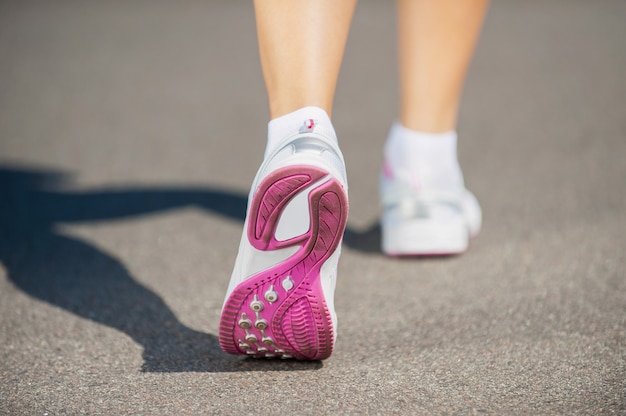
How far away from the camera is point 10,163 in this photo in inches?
98.0

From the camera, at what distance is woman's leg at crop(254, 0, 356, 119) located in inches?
47.0

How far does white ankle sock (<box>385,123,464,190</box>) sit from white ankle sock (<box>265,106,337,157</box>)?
0.62 metres

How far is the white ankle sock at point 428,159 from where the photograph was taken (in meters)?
1.77

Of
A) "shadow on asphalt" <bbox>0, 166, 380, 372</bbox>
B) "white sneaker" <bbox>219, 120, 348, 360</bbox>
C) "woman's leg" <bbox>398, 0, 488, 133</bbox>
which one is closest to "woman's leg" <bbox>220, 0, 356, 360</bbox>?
"white sneaker" <bbox>219, 120, 348, 360</bbox>

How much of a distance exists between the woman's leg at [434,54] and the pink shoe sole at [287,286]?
0.71 meters

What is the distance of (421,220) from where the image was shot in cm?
175

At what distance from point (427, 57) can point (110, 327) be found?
0.88m

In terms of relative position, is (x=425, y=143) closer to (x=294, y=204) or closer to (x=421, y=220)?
(x=421, y=220)

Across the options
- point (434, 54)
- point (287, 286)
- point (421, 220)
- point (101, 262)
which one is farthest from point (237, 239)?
point (287, 286)

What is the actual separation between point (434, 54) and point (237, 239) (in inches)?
24.9

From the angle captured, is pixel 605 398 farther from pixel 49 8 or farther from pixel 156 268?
pixel 49 8

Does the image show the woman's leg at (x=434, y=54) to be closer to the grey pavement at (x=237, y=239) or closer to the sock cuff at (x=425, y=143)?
the sock cuff at (x=425, y=143)

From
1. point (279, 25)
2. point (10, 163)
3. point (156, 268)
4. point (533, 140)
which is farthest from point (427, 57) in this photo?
point (10, 163)

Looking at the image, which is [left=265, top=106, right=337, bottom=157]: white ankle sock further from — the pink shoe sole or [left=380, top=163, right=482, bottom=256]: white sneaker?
[left=380, top=163, right=482, bottom=256]: white sneaker
